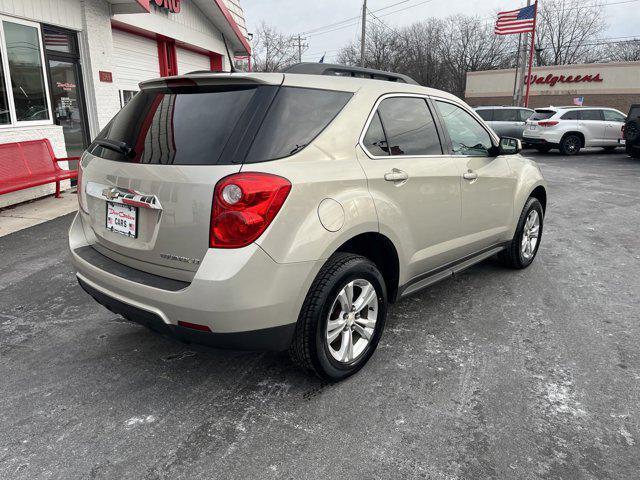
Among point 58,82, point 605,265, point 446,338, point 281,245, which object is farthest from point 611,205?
point 58,82

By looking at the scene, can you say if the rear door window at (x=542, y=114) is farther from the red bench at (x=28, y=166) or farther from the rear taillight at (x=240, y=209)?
the rear taillight at (x=240, y=209)

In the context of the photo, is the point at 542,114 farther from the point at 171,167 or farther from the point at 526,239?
the point at 171,167

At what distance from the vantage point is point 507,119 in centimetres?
1897

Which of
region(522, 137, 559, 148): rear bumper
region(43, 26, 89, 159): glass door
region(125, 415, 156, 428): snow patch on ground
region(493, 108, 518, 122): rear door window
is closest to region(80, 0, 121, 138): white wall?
region(43, 26, 89, 159): glass door

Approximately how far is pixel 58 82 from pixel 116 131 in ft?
24.3

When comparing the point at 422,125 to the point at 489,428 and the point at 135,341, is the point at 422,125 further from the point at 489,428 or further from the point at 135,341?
the point at 135,341

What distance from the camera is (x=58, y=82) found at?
9188mm

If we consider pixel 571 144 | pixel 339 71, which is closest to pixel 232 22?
pixel 571 144

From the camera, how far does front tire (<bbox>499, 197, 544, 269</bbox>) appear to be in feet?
15.7

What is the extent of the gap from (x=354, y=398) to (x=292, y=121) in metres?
1.56

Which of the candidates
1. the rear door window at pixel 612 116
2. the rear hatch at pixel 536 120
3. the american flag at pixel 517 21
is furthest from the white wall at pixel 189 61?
the american flag at pixel 517 21

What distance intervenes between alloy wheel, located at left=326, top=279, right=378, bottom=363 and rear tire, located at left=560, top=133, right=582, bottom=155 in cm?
1674

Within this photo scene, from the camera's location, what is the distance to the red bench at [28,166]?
7.45 meters

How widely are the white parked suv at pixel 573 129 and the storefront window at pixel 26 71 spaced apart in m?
14.9
